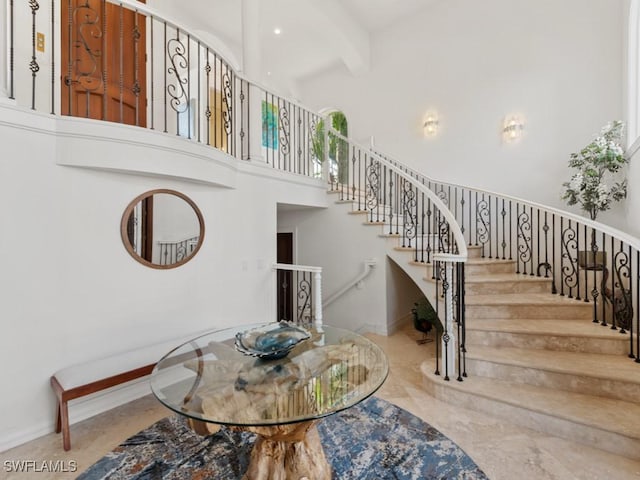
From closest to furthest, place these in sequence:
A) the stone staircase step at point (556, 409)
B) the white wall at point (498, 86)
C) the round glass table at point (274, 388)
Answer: the round glass table at point (274, 388), the stone staircase step at point (556, 409), the white wall at point (498, 86)

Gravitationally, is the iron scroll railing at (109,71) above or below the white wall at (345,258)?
above

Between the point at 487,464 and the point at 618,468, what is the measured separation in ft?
2.47

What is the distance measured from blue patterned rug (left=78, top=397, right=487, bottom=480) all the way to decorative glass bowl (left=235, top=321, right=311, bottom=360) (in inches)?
28.8

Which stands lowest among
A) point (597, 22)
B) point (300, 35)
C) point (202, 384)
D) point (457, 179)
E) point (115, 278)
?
point (202, 384)

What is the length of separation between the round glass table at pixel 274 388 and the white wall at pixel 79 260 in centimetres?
101

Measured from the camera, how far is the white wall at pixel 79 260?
214 centimetres

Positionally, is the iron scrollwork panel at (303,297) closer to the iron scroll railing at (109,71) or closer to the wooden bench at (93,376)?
the iron scroll railing at (109,71)

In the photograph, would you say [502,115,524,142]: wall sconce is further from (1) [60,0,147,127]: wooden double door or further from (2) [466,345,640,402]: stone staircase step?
(1) [60,0,147,127]: wooden double door

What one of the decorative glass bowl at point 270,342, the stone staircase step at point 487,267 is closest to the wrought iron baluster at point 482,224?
the stone staircase step at point 487,267

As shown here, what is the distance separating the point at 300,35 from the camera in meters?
6.21

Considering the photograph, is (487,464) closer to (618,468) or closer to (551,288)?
(618,468)

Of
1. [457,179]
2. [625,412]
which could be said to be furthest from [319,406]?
[457,179]

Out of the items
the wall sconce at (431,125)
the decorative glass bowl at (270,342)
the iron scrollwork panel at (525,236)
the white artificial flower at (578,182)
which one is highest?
the wall sconce at (431,125)

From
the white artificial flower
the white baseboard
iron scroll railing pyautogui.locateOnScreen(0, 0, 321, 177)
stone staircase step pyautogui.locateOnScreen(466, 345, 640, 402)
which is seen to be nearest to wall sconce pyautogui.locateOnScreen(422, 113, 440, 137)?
the white artificial flower
